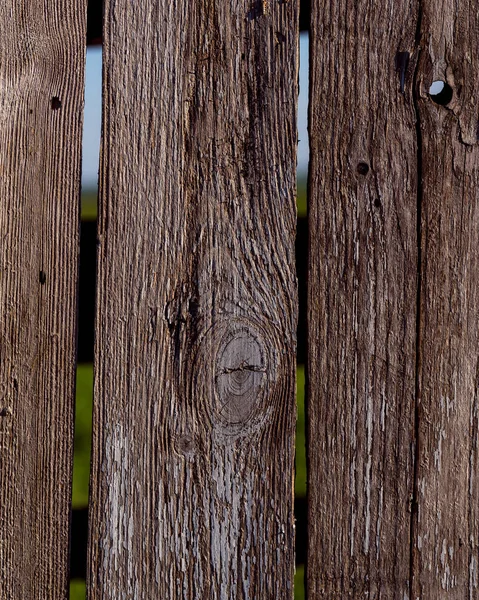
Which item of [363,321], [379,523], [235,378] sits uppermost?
[363,321]

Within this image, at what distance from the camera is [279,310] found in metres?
1.24

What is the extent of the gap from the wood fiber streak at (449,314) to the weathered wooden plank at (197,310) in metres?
0.30

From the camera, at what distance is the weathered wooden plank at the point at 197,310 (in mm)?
1230

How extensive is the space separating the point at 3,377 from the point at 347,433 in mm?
786

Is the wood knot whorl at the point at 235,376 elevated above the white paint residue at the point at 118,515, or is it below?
above

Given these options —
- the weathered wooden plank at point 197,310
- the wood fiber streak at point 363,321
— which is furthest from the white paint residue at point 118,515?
the wood fiber streak at point 363,321

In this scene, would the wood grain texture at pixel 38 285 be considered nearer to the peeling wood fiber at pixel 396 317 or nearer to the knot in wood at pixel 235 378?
the knot in wood at pixel 235 378

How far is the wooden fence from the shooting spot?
4.04 ft

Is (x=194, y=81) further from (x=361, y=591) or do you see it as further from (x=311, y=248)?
(x=361, y=591)

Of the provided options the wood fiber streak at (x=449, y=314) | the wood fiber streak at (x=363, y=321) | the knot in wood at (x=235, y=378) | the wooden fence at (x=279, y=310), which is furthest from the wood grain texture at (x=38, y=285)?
the wood fiber streak at (x=449, y=314)

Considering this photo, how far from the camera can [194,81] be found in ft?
4.09

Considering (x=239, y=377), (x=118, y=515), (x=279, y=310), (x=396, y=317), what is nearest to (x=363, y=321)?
(x=396, y=317)

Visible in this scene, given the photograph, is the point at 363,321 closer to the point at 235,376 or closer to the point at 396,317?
the point at 396,317

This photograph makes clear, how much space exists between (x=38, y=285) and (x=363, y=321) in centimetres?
74
